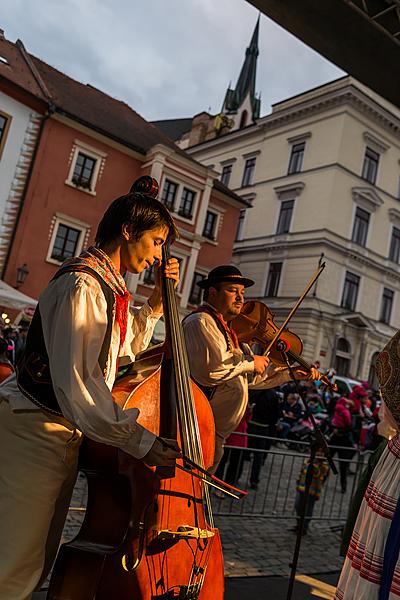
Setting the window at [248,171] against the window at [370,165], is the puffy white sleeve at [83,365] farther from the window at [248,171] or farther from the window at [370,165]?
the window at [248,171]

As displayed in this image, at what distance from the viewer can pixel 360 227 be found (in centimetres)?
2909

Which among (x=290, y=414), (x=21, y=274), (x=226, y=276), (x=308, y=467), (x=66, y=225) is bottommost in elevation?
(x=308, y=467)

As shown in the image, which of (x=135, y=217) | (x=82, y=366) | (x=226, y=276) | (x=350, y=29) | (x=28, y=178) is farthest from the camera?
(x=28, y=178)

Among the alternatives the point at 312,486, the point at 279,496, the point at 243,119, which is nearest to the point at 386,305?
the point at 243,119

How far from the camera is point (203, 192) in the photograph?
909 inches

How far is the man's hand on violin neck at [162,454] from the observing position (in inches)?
71.9

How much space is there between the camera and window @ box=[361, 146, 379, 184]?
2920cm

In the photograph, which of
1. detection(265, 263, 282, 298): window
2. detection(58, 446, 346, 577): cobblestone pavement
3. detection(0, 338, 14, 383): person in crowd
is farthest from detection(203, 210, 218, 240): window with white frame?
detection(0, 338, 14, 383): person in crowd

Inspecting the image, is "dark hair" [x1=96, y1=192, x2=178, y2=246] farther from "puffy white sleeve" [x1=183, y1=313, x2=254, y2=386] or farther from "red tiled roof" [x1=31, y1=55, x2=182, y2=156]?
"red tiled roof" [x1=31, y1=55, x2=182, y2=156]

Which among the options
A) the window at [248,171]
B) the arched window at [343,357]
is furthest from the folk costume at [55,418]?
the window at [248,171]

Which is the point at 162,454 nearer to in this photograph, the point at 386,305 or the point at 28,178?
the point at 28,178

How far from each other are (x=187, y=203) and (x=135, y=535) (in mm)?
21653

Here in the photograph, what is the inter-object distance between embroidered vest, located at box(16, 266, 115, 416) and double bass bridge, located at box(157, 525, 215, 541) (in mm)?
579

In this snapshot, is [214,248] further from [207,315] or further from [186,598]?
[186,598]
